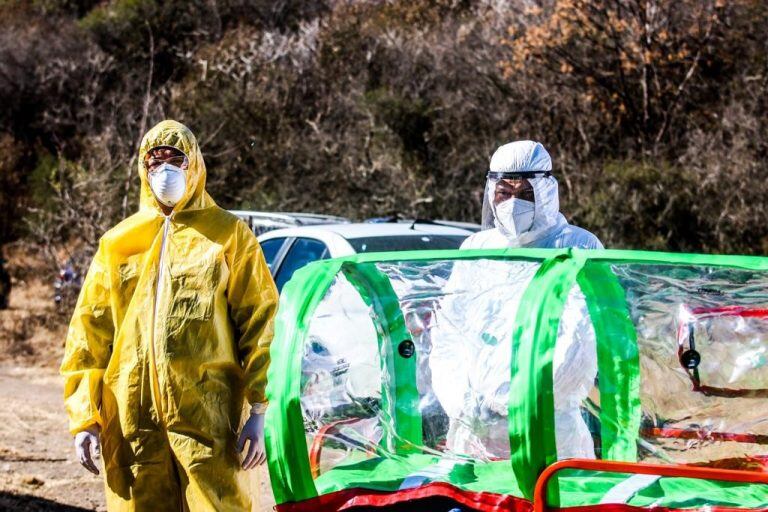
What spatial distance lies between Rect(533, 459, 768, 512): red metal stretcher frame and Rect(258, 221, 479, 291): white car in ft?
13.9

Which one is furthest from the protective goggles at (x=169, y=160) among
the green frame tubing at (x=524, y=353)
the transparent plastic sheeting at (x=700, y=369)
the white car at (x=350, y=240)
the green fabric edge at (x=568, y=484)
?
the white car at (x=350, y=240)

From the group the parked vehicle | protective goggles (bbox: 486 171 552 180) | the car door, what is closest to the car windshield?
the car door

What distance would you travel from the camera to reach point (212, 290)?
3443 millimetres

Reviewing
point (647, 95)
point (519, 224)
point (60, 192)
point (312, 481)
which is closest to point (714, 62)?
point (647, 95)

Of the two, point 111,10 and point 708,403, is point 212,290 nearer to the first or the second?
point 708,403

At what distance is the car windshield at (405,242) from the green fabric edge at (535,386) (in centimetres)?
409

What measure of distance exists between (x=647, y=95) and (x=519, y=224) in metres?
11.8

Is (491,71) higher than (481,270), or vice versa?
(491,71)

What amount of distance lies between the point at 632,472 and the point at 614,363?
655 mm

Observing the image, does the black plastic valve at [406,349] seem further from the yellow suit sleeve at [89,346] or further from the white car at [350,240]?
the white car at [350,240]

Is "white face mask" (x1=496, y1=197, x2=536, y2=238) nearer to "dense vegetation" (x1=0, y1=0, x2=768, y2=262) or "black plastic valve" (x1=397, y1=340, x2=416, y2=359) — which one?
"black plastic valve" (x1=397, y1=340, x2=416, y2=359)

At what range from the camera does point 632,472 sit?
2.38 meters

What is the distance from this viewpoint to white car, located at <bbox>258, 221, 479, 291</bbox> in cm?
686

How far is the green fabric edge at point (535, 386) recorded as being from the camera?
254cm
